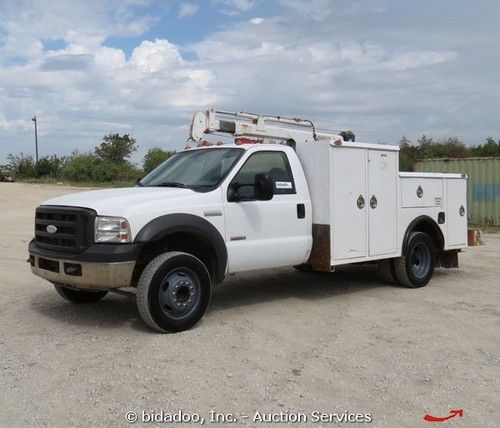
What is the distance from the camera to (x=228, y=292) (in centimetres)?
847

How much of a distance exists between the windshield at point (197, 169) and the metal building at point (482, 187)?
14.4 metres

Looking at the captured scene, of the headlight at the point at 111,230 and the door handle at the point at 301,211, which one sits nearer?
the headlight at the point at 111,230

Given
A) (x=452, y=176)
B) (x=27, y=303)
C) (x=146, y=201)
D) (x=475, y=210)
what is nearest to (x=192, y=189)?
(x=146, y=201)

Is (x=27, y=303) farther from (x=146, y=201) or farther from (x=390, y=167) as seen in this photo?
(x=390, y=167)

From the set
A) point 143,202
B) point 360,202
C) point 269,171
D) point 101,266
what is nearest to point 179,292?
point 101,266

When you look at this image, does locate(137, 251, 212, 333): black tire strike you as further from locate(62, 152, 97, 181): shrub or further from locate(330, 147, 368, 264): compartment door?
locate(62, 152, 97, 181): shrub

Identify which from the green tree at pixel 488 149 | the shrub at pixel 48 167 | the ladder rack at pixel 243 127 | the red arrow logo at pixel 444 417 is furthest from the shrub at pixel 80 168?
the red arrow logo at pixel 444 417

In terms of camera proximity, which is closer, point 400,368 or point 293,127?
point 400,368

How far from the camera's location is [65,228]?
627cm

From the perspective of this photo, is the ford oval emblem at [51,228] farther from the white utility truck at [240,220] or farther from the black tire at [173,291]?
the black tire at [173,291]

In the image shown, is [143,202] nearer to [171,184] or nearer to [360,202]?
[171,184]

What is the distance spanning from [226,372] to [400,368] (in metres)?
1.49

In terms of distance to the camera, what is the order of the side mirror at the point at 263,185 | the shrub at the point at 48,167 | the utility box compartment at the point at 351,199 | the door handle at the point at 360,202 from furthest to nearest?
the shrub at the point at 48,167
the door handle at the point at 360,202
the utility box compartment at the point at 351,199
the side mirror at the point at 263,185

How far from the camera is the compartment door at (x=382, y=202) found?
26.7ft
